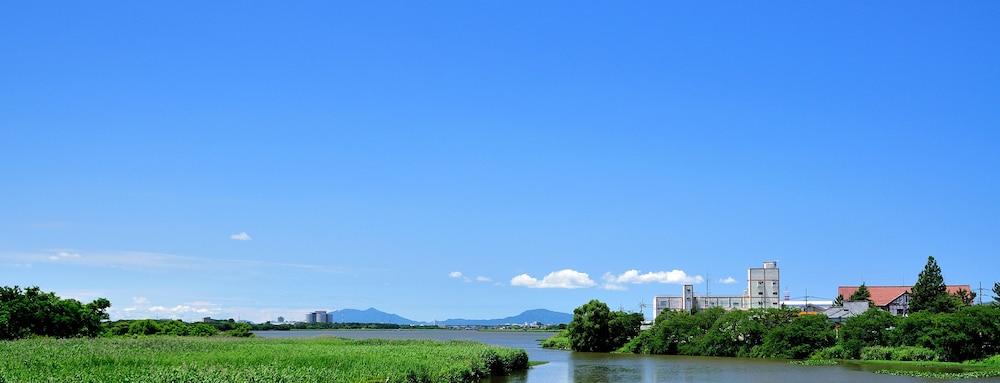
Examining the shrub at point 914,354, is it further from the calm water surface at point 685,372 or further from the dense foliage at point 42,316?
the dense foliage at point 42,316

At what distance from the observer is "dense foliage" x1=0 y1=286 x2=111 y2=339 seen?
6338 cm

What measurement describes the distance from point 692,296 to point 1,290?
92.8m

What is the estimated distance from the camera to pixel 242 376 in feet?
100

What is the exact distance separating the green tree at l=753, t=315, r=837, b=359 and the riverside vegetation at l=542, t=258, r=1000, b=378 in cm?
8

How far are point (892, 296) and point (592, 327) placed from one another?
62765 millimetres

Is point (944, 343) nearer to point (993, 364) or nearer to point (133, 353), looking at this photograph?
point (993, 364)

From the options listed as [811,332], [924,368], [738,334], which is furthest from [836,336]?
[924,368]

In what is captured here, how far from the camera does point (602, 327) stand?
88062mm

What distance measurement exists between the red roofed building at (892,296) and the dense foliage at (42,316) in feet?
318

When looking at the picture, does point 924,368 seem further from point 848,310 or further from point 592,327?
point 848,310

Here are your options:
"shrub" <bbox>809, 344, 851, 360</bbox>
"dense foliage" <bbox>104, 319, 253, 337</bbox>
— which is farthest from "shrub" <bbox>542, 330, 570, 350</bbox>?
"dense foliage" <bbox>104, 319, 253, 337</bbox>

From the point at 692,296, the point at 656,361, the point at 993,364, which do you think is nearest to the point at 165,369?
the point at 656,361

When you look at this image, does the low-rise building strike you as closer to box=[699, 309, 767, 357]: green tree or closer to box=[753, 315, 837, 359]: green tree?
box=[699, 309, 767, 357]: green tree

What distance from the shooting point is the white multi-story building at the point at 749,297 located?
4919 inches
